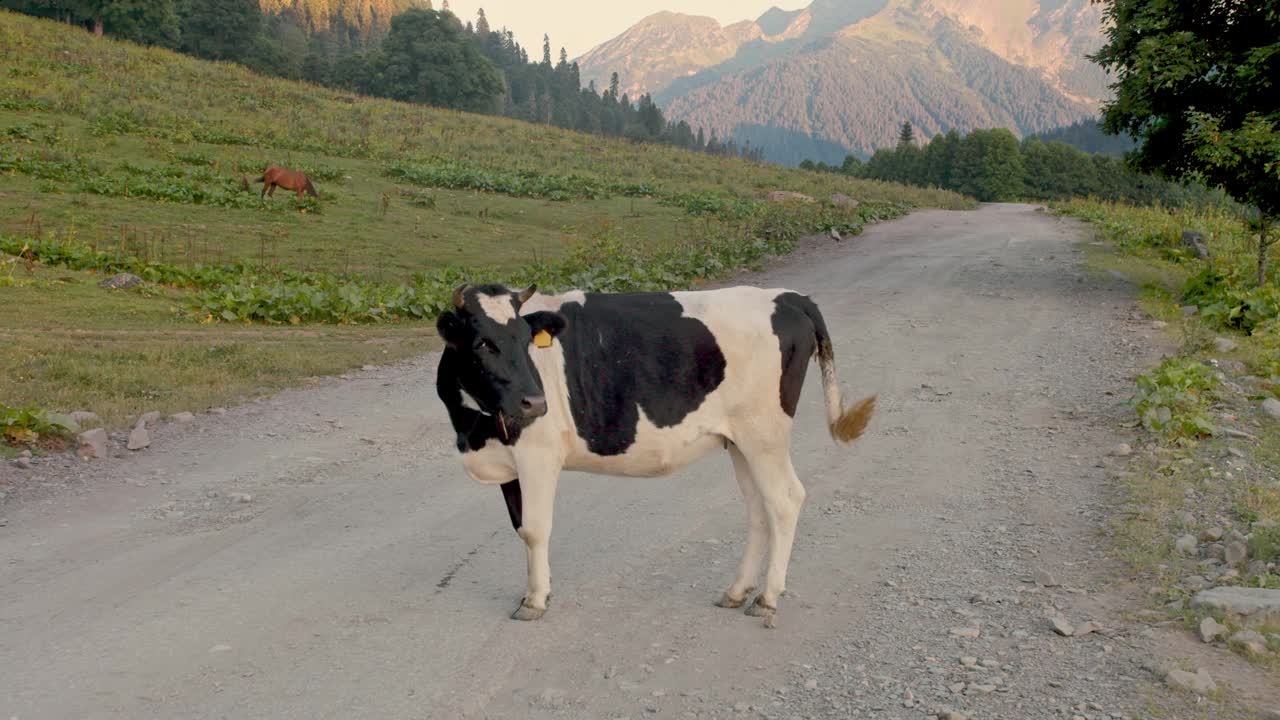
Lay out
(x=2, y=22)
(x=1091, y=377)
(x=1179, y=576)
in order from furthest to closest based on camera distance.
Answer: (x=2, y=22) < (x=1091, y=377) < (x=1179, y=576)

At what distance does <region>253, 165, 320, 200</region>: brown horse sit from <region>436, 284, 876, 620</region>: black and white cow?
26.3 m

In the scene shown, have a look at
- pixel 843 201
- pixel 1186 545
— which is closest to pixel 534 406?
pixel 1186 545

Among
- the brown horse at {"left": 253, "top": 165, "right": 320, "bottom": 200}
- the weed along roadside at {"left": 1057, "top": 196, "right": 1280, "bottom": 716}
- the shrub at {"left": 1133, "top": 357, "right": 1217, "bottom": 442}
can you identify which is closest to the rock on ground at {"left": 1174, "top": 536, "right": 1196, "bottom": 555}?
the weed along roadside at {"left": 1057, "top": 196, "right": 1280, "bottom": 716}

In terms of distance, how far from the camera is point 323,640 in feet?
A: 19.3

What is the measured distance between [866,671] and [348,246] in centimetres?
2312

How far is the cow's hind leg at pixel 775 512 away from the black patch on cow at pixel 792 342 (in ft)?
Answer: 1.13

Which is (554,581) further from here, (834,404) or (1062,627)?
(1062,627)

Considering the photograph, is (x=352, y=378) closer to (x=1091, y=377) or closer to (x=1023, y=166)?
(x=1091, y=377)

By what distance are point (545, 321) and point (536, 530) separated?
4.17ft

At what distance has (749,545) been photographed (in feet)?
21.7

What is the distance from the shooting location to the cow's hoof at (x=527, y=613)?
20.5ft

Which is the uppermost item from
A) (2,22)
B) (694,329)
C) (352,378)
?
(2,22)

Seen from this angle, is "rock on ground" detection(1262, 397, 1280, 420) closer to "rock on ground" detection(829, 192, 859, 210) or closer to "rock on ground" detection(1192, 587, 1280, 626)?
"rock on ground" detection(1192, 587, 1280, 626)

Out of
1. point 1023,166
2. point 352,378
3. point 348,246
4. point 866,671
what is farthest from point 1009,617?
point 1023,166
